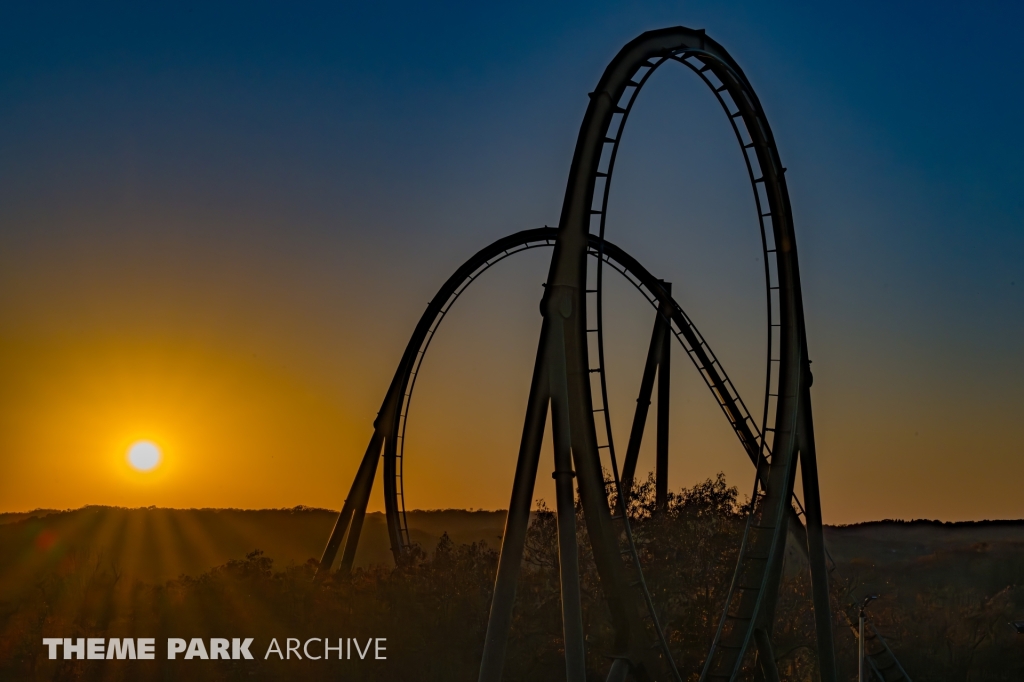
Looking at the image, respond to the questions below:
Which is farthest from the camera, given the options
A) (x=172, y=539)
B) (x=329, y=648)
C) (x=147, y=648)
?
(x=172, y=539)

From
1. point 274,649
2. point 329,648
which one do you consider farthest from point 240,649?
point 329,648

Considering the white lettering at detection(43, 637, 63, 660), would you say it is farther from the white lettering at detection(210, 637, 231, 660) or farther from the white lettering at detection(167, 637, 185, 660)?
the white lettering at detection(210, 637, 231, 660)

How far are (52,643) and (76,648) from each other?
58 centimetres

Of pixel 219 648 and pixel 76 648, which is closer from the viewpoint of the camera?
pixel 76 648

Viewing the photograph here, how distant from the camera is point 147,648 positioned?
21078 mm

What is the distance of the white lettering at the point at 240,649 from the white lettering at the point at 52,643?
3.57 m

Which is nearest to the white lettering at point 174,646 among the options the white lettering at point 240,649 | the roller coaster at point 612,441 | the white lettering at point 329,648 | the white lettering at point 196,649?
the white lettering at point 196,649

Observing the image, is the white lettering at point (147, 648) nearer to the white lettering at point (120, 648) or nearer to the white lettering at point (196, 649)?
the white lettering at point (120, 648)

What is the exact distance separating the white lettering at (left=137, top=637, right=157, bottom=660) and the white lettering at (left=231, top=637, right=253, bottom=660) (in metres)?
1.56

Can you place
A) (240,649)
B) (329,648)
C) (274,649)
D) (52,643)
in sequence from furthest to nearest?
(329,648) → (274,649) → (240,649) → (52,643)

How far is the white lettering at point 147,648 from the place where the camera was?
20797mm

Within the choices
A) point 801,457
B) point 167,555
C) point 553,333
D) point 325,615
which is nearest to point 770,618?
point 801,457

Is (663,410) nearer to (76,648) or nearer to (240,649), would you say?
(240,649)

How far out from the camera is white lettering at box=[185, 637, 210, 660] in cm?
2095
